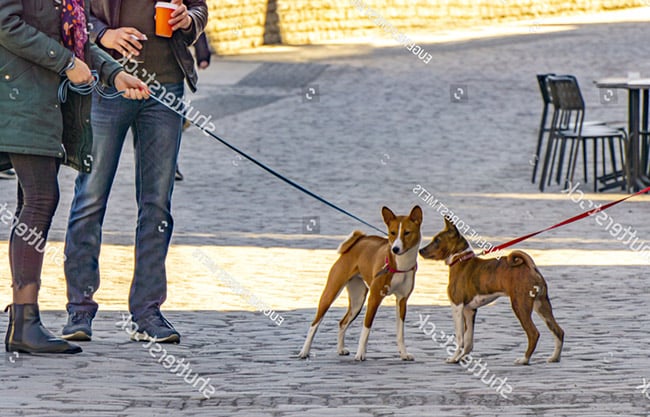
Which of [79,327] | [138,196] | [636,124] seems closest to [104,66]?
[138,196]

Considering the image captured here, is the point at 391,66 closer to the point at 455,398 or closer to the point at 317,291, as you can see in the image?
the point at 317,291

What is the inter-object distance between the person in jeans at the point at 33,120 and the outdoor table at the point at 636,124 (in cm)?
842

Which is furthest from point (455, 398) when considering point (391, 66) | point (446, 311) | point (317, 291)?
point (391, 66)

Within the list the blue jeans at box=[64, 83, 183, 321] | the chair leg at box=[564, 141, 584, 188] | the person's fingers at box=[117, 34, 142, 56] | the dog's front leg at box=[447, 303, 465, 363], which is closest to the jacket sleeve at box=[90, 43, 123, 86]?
the person's fingers at box=[117, 34, 142, 56]

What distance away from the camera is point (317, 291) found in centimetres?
948

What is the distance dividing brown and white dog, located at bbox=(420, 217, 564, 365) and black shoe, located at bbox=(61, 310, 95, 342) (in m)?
1.63

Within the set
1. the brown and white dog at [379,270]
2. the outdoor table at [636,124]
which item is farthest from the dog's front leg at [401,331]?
the outdoor table at [636,124]

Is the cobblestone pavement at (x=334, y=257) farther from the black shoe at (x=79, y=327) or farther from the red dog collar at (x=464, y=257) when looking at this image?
the red dog collar at (x=464, y=257)

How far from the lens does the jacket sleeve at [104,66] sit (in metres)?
6.98

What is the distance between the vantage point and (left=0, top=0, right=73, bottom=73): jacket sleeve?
21.1ft

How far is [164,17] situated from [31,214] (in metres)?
1.17

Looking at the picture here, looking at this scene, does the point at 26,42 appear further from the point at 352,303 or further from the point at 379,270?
the point at 352,303

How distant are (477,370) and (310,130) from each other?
43.1ft

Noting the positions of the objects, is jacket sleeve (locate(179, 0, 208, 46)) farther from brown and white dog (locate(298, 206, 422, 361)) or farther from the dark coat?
brown and white dog (locate(298, 206, 422, 361))
